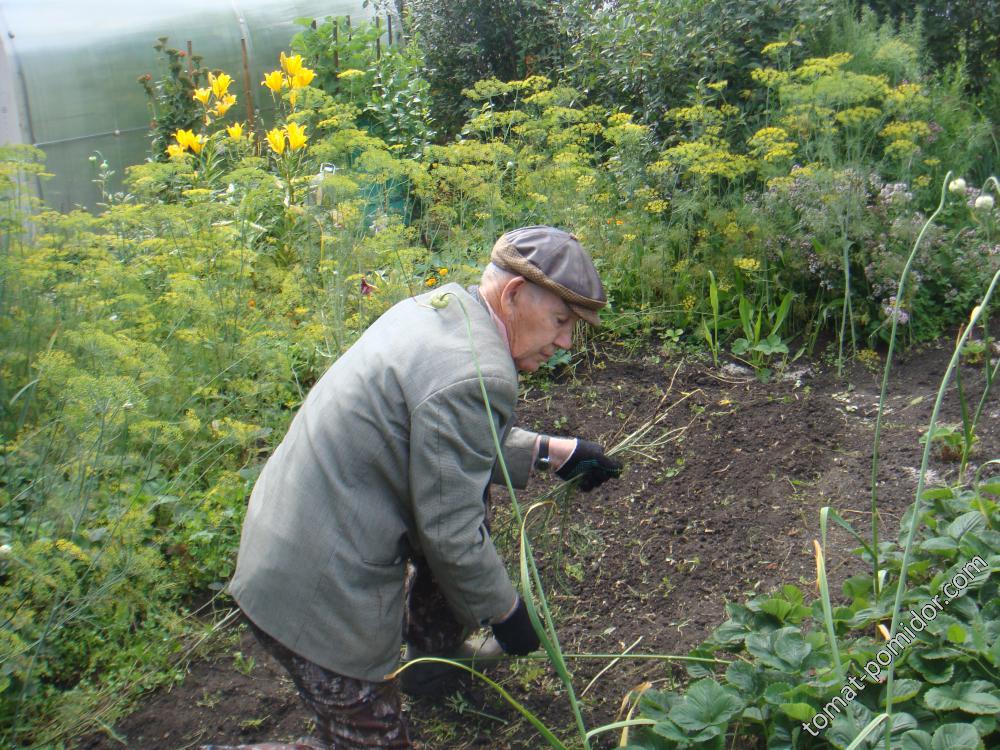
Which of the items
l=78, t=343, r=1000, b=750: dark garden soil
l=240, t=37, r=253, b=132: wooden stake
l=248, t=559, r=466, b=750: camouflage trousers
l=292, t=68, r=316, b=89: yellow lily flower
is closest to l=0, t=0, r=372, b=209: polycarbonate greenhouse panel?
l=240, t=37, r=253, b=132: wooden stake

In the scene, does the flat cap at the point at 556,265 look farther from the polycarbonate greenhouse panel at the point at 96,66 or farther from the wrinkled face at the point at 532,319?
the polycarbonate greenhouse panel at the point at 96,66

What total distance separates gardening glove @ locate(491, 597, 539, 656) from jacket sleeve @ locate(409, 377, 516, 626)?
206mm

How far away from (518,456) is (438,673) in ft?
2.43

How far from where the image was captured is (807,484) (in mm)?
3447

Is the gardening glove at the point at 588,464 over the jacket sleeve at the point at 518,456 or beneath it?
beneath

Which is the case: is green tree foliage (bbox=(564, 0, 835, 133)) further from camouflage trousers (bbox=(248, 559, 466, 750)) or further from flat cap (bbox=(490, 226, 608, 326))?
camouflage trousers (bbox=(248, 559, 466, 750))

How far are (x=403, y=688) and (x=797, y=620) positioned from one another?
4.01ft

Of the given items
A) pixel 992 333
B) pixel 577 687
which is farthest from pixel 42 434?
pixel 992 333

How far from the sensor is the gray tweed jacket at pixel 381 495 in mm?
1967

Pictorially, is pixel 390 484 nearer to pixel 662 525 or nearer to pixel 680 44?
pixel 662 525

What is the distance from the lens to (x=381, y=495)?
2076mm

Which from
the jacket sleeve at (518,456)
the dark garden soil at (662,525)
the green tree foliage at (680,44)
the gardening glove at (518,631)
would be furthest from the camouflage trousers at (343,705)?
the green tree foliage at (680,44)

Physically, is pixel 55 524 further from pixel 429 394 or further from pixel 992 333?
pixel 992 333

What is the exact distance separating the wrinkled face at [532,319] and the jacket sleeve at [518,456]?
1.40ft
